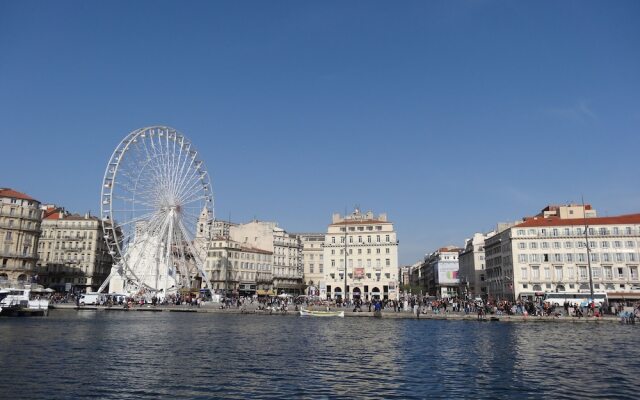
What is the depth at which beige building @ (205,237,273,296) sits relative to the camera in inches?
4825

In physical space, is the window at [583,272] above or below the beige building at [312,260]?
below

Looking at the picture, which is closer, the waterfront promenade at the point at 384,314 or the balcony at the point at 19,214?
the waterfront promenade at the point at 384,314

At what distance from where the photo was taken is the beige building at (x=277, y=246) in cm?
13900

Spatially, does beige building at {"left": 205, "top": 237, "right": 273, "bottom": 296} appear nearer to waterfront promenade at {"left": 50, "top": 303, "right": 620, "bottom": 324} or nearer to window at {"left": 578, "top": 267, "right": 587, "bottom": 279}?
waterfront promenade at {"left": 50, "top": 303, "right": 620, "bottom": 324}

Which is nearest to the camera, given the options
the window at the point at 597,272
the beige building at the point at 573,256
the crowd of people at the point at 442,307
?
the crowd of people at the point at 442,307

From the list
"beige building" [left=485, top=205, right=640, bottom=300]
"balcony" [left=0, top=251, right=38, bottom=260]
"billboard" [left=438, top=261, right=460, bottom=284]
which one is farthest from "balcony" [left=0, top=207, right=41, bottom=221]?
"billboard" [left=438, top=261, right=460, bottom=284]

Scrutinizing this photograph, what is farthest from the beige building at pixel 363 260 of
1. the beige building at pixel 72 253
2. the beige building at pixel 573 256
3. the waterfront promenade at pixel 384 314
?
the beige building at pixel 72 253

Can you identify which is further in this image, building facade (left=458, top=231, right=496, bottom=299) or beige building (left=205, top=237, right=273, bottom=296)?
building facade (left=458, top=231, right=496, bottom=299)

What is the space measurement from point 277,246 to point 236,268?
58.5ft

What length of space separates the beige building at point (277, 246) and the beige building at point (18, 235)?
50851 mm

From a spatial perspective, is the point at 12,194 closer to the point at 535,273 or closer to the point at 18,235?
the point at 18,235

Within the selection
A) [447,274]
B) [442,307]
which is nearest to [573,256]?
[442,307]

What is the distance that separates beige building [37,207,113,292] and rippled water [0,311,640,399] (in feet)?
247

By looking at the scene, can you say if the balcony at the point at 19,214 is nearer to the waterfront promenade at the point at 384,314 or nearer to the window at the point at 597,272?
the waterfront promenade at the point at 384,314
